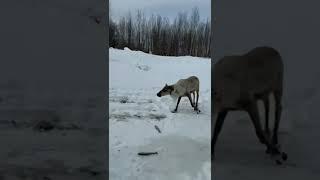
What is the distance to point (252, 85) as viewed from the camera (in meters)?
3.19

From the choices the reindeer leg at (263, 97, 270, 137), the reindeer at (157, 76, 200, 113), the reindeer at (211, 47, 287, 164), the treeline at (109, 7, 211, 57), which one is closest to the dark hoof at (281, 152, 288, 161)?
the reindeer at (211, 47, 287, 164)

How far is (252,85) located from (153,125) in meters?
2.08

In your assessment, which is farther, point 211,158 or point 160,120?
point 160,120

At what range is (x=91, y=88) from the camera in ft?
12.2

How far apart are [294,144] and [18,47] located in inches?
90.6

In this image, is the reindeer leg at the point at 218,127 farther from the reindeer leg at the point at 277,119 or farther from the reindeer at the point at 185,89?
the reindeer at the point at 185,89

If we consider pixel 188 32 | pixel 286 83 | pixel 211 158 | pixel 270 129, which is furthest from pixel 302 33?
pixel 188 32

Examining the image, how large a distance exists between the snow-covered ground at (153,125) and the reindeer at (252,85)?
19.8 inches

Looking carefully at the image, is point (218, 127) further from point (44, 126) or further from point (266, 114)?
point (44, 126)

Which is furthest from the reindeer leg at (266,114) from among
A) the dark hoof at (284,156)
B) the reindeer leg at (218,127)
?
the reindeer leg at (218,127)

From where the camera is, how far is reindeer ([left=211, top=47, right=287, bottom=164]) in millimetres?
3207

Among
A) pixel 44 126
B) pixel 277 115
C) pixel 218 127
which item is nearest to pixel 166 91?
pixel 44 126

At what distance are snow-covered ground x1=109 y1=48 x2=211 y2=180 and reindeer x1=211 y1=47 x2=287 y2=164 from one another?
0.50m

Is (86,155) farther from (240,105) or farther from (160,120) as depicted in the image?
(160,120)
